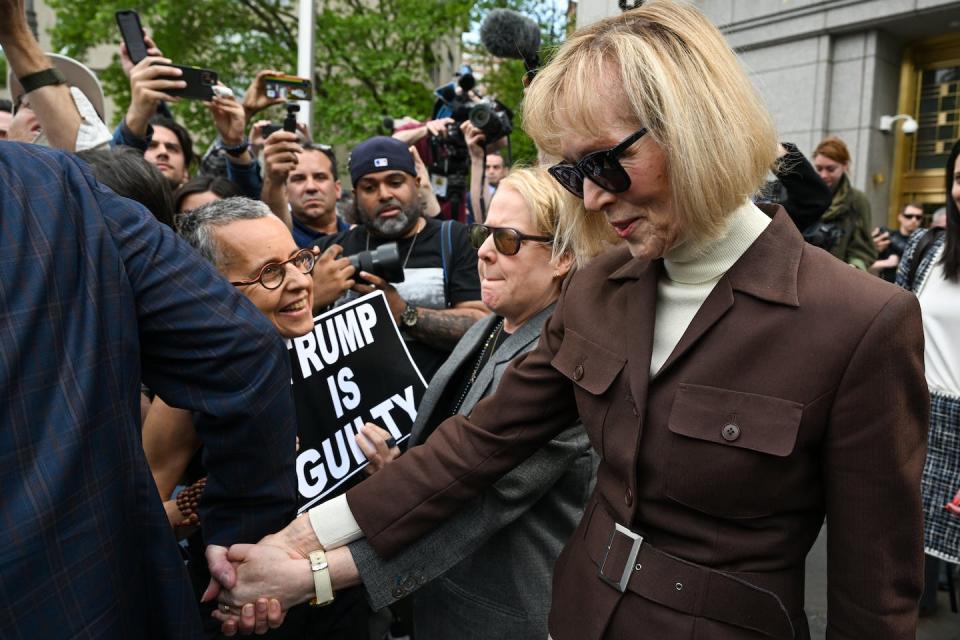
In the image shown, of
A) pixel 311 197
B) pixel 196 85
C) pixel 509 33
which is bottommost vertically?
pixel 311 197

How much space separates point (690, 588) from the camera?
136 centimetres

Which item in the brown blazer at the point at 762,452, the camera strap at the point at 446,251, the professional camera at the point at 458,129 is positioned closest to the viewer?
the brown blazer at the point at 762,452

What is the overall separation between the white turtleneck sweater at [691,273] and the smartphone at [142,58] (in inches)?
91.6

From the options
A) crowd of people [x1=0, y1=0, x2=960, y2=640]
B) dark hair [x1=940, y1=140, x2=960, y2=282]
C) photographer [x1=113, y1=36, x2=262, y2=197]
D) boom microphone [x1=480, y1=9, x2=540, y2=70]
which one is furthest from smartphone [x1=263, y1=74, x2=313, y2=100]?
dark hair [x1=940, y1=140, x2=960, y2=282]

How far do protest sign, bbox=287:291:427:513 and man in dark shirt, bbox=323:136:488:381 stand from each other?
50 cm

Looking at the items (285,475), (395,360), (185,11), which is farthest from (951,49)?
(185,11)

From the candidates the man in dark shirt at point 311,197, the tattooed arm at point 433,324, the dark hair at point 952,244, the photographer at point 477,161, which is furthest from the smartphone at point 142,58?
the dark hair at point 952,244

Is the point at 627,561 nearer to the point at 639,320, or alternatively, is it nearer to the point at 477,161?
the point at 639,320

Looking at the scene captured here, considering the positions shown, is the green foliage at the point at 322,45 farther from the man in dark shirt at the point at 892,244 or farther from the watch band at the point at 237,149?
the watch band at the point at 237,149

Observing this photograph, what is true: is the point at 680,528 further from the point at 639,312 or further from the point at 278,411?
the point at 278,411

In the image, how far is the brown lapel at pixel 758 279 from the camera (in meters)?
1.32

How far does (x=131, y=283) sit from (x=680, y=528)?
41.9 inches

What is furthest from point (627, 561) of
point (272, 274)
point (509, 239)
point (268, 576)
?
point (272, 274)

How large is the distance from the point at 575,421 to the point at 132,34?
2.58 metres
